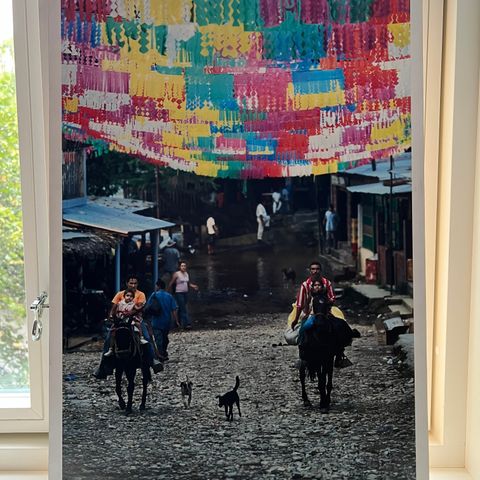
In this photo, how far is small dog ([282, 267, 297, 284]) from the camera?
58.3 inches

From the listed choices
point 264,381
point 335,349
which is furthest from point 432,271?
point 264,381

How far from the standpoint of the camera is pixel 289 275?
1.48 m

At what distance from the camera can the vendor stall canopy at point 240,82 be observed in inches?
55.9

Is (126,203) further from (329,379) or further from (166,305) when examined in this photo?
(329,379)

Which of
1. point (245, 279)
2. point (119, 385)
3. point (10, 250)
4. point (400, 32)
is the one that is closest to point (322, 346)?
point (245, 279)

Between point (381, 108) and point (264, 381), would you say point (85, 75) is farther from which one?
point (264, 381)

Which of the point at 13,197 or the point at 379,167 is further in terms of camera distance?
the point at 13,197

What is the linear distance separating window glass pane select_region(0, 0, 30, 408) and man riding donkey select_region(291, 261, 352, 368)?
2.18ft

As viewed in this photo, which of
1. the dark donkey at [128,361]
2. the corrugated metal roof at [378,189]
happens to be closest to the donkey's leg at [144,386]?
the dark donkey at [128,361]

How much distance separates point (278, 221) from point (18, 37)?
680 mm

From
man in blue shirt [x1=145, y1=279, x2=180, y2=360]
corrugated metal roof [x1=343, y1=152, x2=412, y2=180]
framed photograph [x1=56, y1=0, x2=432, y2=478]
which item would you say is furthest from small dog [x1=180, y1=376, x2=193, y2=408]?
corrugated metal roof [x1=343, y1=152, x2=412, y2=180]

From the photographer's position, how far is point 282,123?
145 centimetres

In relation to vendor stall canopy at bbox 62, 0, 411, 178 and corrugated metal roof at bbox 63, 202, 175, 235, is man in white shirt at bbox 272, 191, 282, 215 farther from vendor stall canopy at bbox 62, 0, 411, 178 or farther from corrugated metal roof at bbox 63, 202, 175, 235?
corrugated metal roof at bbox 63, 202, 175, 235

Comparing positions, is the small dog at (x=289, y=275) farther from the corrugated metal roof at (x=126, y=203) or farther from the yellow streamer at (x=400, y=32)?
the yellow streamer at (x=400, y=32)
